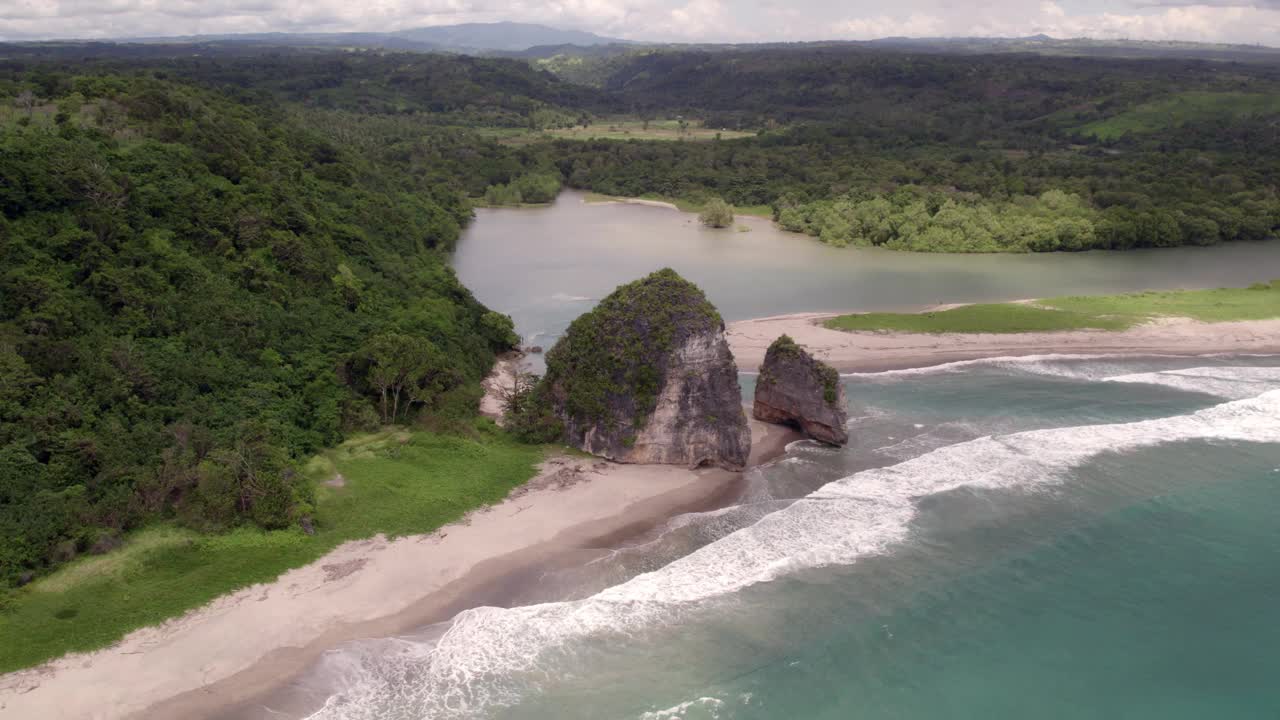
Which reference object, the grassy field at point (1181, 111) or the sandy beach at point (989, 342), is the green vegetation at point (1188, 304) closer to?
the sandy beach at point (989, 342)

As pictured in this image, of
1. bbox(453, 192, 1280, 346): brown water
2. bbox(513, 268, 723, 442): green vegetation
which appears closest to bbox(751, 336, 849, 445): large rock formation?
bbox(513, 268, 723, 442): green vegetation

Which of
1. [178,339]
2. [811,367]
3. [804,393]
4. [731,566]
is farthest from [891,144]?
[178,339]

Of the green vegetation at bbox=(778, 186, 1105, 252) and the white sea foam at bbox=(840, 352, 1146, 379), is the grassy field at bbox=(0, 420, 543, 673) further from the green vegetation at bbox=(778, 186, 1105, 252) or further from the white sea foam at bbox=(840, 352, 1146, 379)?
the green vegetation at bbox=(778, 186, 1105, 252)

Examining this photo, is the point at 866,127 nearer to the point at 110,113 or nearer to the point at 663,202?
the point at 663,202

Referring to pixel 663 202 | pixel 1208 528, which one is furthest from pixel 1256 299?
pixel 663 202

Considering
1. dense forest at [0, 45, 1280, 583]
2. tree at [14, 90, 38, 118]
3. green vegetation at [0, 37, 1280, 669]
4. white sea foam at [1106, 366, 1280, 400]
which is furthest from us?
tree at [14, 90, 38, 118]

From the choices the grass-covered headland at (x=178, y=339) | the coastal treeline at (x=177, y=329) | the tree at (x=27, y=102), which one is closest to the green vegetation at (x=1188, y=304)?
the coastal treeline at (x=177, y=329)

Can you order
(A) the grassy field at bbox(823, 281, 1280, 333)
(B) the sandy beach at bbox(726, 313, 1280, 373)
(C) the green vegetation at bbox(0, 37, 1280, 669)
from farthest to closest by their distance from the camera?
(A) the grassy field at bbox(823, 281, 1280, 333), (B) the sandy beach at bbox(726, 313, 1280, 373), (C) the green vegetation at bbox(0, 37, 1280, 669)
